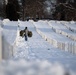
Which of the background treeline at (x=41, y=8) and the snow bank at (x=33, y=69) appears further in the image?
the background treeline at (x=41, y=8)

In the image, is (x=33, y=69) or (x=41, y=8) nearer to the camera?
(x=33, y=69)

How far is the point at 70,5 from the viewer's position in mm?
94438

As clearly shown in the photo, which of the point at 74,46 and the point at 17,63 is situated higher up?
the point at 17,63

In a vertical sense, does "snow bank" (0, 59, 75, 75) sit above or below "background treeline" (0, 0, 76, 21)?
above

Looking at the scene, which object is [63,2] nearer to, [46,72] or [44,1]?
[44,1]

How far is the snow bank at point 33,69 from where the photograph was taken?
6.46 feet

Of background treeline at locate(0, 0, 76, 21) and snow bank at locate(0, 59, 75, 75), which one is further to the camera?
background treeline at locate(0, 0, 76, 21)

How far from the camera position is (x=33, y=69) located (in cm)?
199

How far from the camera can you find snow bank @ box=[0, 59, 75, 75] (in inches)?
77.5

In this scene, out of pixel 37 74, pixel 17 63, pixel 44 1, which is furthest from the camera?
pixel 44 1

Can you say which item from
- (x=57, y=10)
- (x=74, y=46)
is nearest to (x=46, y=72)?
(x=74, y=46)

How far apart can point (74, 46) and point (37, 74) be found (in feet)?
63.8

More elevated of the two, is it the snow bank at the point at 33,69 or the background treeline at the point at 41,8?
the snow bank at the point at 33,69

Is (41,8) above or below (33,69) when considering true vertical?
below
